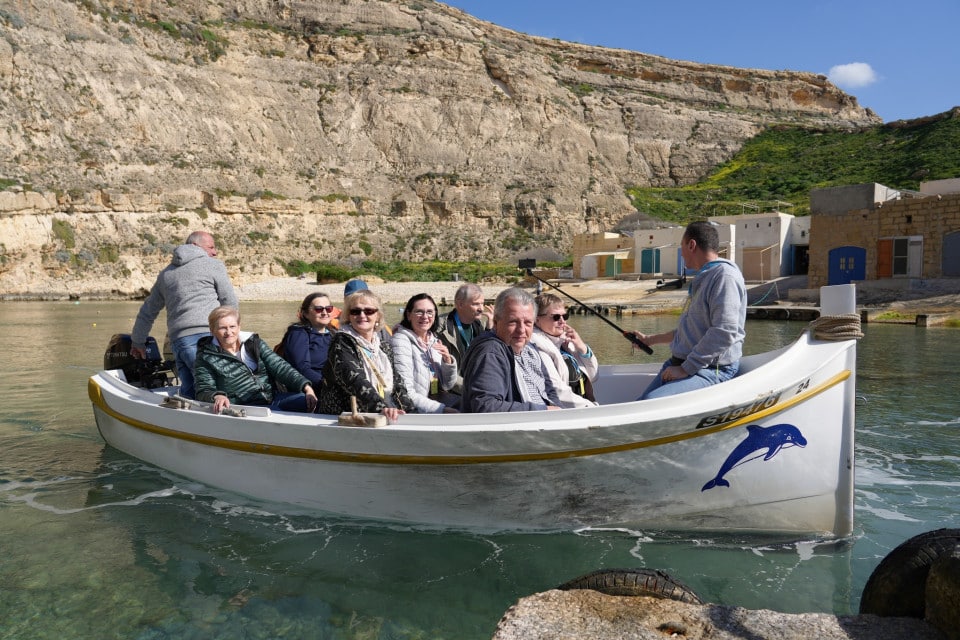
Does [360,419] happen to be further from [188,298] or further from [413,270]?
[413,270]

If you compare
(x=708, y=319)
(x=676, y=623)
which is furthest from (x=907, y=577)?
(x=708, y=319)

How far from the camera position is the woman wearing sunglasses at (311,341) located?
5617 mm

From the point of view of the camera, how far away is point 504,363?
426cm

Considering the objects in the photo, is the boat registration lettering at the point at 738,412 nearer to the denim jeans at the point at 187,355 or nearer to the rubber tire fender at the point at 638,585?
the rubber tire fender at the point at 638,585

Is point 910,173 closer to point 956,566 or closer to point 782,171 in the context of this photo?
point 782,171

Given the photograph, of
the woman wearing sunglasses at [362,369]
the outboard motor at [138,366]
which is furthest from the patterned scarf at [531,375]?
the outboard motor at [138,366]

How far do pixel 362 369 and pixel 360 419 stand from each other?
0.43 metres

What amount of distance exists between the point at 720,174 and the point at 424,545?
235ft

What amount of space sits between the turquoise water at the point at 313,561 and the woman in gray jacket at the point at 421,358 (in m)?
0.91

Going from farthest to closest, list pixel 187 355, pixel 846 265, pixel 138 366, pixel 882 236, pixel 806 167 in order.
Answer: pixel 806 167 < pixel 846 265 < pixel 882 236 < pixel 138 366 < pixel 187 355

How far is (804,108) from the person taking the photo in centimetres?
8619

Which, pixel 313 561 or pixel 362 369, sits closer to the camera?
pixel 313 561

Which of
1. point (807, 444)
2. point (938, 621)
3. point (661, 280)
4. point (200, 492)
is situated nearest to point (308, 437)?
point (200, 492)

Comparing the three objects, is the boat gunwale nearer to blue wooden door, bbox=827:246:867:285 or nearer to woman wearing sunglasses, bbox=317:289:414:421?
woman wearing sunglasses, bbox=317:289:414:421
